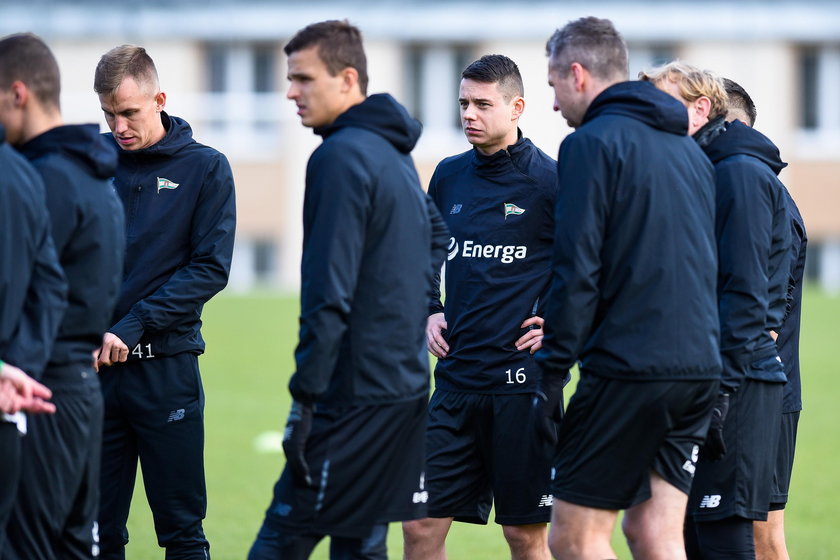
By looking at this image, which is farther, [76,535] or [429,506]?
[429,506]

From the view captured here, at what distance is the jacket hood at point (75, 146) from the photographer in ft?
15.3

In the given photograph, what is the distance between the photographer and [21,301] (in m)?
4.30

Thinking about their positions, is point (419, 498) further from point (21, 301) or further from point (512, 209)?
point (512, 209)

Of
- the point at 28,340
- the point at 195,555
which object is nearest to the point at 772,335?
the point at 195,555

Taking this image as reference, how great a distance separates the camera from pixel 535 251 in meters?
→ 6.12

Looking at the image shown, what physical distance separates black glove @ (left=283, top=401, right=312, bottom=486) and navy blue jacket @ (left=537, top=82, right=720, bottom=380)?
38.2 inches

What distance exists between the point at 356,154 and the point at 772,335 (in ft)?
7.53

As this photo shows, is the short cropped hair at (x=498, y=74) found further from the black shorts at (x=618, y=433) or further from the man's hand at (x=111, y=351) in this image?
the man's hand at (x=111, y=351)

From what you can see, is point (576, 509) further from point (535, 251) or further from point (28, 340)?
point (28, 340)

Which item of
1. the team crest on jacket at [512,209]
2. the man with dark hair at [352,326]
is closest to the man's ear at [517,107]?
the team crest on jacket at [512,209]

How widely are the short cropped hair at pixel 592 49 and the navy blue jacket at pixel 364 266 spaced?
2.27 feet

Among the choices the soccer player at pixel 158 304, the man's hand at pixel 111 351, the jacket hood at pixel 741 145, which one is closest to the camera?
the jacket hood at pixel 741 145

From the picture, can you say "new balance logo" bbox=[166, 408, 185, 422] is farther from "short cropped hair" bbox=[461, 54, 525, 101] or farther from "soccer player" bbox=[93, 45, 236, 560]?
"short cropped hair" bbox=[461, 54, 525, 101]

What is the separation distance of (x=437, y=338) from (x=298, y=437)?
5.79ft
